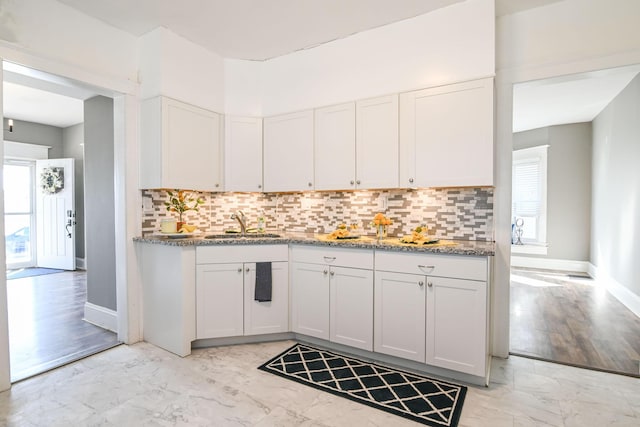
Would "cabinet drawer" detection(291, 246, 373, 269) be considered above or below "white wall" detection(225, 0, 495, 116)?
below

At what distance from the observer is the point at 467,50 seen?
2623 mm

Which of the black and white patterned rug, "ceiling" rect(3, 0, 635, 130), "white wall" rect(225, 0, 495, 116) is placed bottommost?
the black and white patterned rug

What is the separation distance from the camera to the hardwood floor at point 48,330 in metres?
2.71

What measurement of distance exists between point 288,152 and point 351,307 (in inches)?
67.4

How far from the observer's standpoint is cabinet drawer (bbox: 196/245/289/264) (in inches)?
115

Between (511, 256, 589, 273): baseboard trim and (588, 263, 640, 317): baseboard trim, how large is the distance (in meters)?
0.47

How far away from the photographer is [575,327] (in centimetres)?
351

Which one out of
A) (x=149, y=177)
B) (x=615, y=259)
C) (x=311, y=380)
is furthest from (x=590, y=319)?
(x=149, y=177)

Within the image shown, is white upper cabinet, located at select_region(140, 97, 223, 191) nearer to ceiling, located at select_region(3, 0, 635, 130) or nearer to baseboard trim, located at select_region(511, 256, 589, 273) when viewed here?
ceiling, located at select_region(3, 0, 635, 130)

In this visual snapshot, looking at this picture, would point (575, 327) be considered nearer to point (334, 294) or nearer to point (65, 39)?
point (334, 294)

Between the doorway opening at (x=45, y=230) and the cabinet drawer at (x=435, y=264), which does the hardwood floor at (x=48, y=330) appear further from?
the cabinet drawer at (x=435, y=264)

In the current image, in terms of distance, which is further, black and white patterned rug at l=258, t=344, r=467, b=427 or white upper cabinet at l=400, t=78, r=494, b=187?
white upper cabinet at l=400, t=78, r=494, b=187

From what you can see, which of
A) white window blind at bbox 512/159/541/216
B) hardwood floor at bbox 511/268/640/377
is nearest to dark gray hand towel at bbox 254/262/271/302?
hardwood floor at bbox 511/268/640/377

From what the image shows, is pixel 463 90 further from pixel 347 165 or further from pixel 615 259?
pixel 615 259
